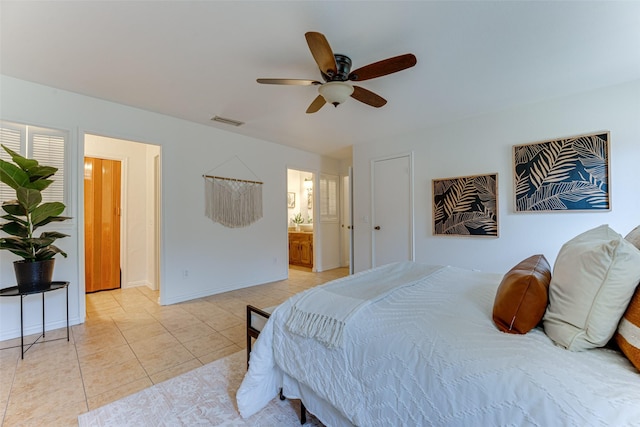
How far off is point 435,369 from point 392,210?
3.46 m

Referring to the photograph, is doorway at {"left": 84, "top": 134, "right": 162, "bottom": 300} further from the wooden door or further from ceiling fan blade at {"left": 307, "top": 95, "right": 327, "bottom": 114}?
ceiling fan blade at {"left": 307, "top": 95, "right": 327, "bottom": 114}

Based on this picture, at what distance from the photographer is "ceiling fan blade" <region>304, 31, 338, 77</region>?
1569mm

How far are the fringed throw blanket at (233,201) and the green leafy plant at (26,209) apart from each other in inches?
67.8

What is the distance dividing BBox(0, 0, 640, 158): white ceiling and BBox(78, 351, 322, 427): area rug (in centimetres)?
243

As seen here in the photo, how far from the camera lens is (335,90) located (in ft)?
6.86

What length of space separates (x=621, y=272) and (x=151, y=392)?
8.05ft

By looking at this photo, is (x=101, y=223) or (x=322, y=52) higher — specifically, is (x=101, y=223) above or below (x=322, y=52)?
below

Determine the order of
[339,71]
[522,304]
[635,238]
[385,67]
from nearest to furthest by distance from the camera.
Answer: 1. [522,304]
2. [635,238]
3. [385,67]
4. [339,71]

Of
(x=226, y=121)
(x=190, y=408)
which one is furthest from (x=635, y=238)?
(x=226, y=121)

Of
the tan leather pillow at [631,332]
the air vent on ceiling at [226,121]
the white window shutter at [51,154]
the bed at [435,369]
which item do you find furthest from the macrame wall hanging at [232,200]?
the tan leather pillow at [631,332]

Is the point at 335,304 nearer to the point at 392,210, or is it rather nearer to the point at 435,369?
the point at 435,369

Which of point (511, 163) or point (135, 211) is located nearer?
point (511, 163)

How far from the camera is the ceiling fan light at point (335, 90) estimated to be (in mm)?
2059

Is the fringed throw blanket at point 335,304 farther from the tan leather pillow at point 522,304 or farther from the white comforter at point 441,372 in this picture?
the tan leather pillow at point 522,304
